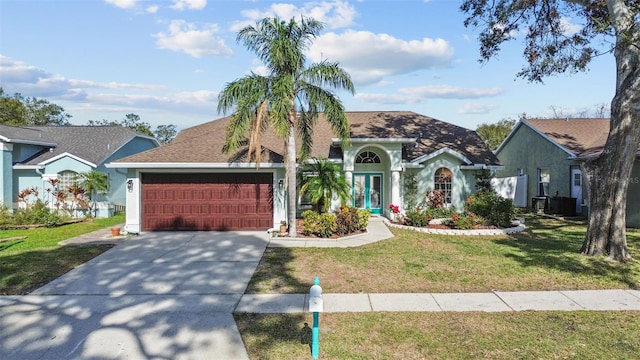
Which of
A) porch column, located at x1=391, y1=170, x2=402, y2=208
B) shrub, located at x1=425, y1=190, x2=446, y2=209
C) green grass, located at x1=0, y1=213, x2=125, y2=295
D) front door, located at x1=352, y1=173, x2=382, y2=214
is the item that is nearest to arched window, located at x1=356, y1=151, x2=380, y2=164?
front door, located at x1=352, y1=173, x2=382, y2=214

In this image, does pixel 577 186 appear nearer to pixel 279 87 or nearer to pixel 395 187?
pixel 395 187

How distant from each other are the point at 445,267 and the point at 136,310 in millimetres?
6860

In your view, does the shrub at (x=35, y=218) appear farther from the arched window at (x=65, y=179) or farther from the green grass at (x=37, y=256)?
the arched window at (x=65, y=179)

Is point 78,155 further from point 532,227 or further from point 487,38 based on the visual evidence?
point 532,227

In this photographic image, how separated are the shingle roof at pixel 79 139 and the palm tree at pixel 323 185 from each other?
38.8 feet

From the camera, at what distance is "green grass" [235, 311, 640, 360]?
5.29 meters

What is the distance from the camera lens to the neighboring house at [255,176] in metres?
14.7

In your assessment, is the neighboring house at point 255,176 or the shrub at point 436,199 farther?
the shrub at point 436,199

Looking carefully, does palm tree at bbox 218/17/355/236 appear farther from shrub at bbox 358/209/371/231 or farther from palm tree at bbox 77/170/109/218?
palm tree at bbox 77/170/109/218

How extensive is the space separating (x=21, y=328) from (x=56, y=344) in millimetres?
1065

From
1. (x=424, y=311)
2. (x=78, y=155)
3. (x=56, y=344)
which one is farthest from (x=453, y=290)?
(x=78, y=155)

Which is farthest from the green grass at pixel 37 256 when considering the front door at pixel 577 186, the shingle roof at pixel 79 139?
the front door at pixel 577 186

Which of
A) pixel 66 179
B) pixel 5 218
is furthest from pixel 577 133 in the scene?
pixel 5 218

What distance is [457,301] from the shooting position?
7367 millimetres
